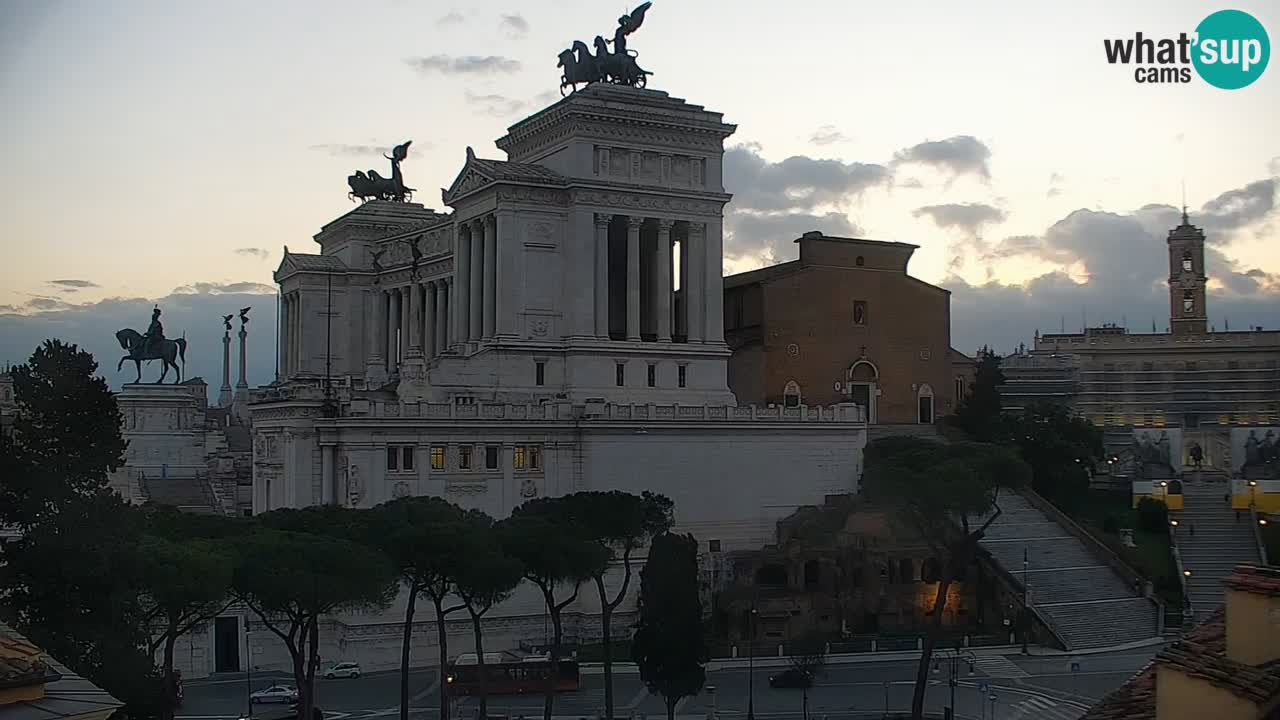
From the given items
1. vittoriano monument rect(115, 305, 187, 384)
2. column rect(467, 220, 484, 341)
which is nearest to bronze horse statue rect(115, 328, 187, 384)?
vittoriano monument rect(115, 305, 187, 384)

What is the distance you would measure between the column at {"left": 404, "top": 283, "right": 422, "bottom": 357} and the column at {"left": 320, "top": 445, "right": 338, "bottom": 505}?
30.8m

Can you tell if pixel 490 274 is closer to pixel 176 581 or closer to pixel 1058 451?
pixel 1058 451

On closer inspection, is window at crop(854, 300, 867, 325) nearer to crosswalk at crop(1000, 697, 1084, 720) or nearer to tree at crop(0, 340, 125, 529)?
crosswalk at crop(1000, 697, 1084, 720)

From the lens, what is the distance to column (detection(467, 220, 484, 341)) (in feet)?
242

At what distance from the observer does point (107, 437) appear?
129ft

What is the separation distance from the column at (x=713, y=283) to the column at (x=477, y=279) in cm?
1166

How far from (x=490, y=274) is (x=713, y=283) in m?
11.8

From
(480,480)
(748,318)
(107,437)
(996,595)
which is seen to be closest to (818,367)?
(748,318)

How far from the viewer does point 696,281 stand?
7488cm

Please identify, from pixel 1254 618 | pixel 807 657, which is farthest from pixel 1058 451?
pixel 1254 618

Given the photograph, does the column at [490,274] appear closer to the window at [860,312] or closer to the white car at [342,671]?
the white car at [342,671]

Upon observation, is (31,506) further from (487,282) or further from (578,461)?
(487,282)

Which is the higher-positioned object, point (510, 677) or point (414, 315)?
point (414, 315)

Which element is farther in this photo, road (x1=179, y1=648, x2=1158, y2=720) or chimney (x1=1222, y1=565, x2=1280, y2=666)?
road (x1=179, y1=648, x2=1158, y2=720)
